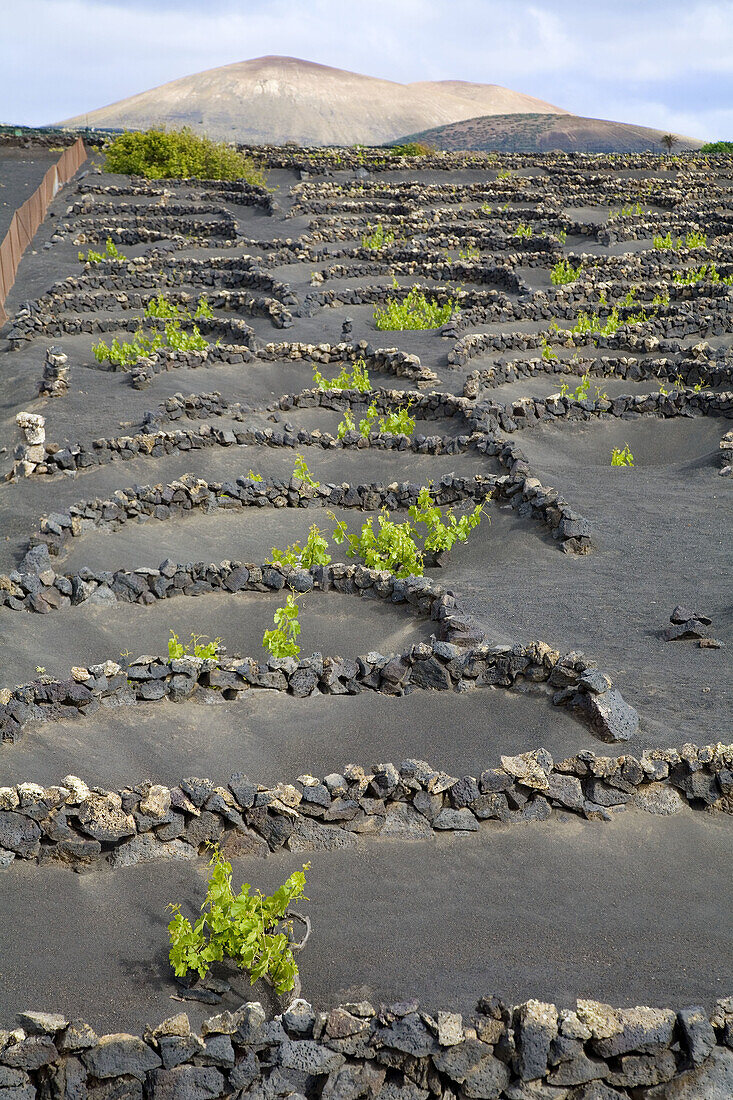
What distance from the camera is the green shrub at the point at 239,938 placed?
479cm

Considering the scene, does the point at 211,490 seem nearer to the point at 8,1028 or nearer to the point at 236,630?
the point at 236,630

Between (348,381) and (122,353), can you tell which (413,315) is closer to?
(348,381)

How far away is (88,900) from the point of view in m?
5.42

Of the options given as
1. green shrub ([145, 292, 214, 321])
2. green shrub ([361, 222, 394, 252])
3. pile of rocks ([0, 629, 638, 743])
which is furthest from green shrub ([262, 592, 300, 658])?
green shrub ([361, 222, 394, 252])

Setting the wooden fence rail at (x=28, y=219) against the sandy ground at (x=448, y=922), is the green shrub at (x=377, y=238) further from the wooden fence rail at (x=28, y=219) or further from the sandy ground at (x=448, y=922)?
the sandy ground at (x=448, y=922)

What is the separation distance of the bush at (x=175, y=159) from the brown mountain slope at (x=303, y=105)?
87.7 meters

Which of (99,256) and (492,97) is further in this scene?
(492,97)

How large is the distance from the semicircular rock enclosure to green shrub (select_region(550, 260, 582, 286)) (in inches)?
224

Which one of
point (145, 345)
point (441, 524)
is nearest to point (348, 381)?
point (145, 345)

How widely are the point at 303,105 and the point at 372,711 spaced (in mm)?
150372

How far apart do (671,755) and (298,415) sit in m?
11.2

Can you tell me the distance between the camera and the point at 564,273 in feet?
85.6

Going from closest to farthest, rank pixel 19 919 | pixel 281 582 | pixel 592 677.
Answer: pixel 19 919 → pixel 592 677 → pixel 281 582

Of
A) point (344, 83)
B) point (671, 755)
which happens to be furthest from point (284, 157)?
point (344, 83)
